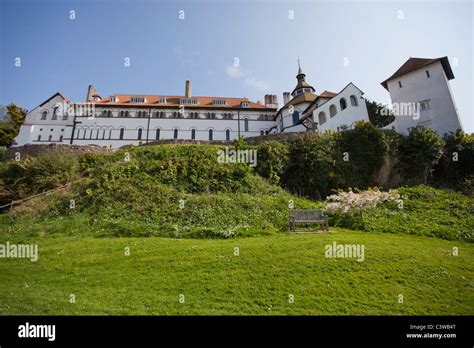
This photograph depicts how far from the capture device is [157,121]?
39.7m

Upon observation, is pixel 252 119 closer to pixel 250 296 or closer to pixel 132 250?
pixel 132 250

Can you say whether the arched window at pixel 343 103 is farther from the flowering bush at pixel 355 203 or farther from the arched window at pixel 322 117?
the flowering bush at pixel 355 203

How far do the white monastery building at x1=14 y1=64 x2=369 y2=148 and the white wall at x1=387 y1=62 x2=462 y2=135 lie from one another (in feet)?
35.0

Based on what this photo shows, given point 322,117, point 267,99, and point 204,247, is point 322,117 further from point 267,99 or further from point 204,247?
point 204,247

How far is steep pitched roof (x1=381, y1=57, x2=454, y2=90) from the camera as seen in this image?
26547mm

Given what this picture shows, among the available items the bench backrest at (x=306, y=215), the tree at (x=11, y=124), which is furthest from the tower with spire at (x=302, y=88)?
the tree at (x=11, y=124)

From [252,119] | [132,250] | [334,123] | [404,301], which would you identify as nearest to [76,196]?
[132,250]

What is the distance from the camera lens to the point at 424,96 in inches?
1055

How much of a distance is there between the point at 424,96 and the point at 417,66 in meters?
3.63

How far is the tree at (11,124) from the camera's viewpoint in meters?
37.3

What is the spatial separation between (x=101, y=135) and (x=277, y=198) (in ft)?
103

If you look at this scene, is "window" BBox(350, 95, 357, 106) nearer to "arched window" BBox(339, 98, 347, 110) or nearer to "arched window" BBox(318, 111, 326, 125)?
"arched window" BBox(339, 98, 347, 110)

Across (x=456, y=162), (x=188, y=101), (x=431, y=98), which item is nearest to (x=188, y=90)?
(x=188, y=101)

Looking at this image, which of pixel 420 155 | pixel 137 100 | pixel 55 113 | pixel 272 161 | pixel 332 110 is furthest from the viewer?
pixel 137 100
